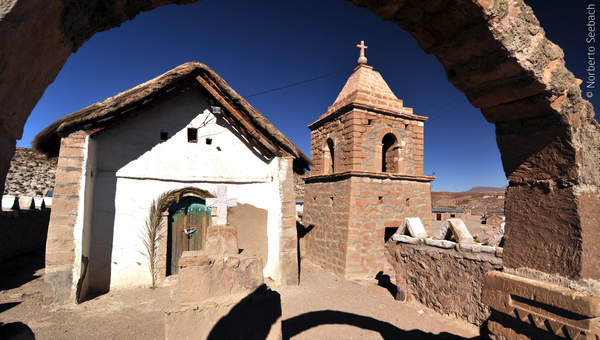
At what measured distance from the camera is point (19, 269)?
8.00m

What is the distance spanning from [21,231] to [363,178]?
37.0 feet

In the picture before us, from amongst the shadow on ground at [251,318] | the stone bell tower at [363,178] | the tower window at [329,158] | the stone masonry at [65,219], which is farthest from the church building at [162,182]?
the tower window at [329,158]

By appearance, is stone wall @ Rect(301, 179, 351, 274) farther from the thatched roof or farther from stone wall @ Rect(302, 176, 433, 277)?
the thatched roof

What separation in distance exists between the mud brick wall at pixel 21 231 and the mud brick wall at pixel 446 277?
1043 centimetres

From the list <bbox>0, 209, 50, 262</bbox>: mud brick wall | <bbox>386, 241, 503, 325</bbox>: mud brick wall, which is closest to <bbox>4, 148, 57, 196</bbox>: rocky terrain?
<bbox>0, 209, 50, 262</bbox>: mud brick wall

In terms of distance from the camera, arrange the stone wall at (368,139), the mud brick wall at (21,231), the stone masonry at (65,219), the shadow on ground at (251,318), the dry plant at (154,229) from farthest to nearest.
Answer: the stone wall at (368,139)
the mud brick wall at (21,231)
the dry plant at (154,229)
the stone masonry at (65,219)
the shadow on ground at (251,318)

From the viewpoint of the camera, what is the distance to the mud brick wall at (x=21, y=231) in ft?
26.9

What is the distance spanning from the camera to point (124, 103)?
6.52 m

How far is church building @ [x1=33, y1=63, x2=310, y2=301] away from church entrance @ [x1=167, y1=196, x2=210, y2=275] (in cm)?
3

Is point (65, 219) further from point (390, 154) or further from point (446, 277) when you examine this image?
point (390, 154)

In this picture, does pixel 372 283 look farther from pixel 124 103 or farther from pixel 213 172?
pixel 124 103

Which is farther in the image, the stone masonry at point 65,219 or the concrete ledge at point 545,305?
the stone masonry at point 65,219

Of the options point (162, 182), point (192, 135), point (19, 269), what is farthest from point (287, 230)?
point (19, 269)

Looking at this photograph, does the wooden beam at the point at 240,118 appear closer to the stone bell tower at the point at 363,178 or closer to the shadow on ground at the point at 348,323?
the stone bell tower at the point at 363,178
